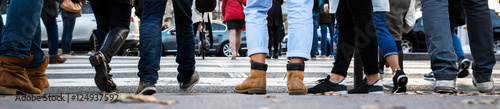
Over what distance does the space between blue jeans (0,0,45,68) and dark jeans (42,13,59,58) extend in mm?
3956

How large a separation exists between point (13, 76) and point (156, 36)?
33.6 inches

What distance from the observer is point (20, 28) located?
2715 mm

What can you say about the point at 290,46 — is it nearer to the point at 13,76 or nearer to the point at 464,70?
the point at 13,76

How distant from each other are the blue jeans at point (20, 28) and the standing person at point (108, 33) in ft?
1.30

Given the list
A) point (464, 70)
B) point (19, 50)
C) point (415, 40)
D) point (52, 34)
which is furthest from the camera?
point (415, 40)

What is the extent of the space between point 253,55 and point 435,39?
127cm

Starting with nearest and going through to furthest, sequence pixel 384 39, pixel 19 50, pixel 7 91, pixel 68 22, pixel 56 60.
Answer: pixel 7 91 → pixel 19 50 → pixel 384 39 → pixel 56 60 → pixel 68 22

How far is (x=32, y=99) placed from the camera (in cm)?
212

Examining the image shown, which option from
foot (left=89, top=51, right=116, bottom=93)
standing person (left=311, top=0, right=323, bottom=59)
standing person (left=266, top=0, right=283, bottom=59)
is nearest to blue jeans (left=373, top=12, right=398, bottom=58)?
foot (left=89, top=51, right=116, bottom=93)

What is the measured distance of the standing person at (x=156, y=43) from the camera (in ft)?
9.20

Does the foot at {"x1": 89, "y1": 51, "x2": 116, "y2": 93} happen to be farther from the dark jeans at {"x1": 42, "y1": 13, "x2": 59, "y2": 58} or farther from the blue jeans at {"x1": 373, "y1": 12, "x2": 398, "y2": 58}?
the dark jeans at {"x1": 42, "y1": 13, "x2": 59, "y2": 58}

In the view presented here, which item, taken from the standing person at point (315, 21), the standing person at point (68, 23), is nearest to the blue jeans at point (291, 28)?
the standing person at point (68, 23)

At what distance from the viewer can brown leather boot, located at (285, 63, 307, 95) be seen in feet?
8.81

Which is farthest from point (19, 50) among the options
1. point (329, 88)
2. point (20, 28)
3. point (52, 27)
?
point (52, 27)
